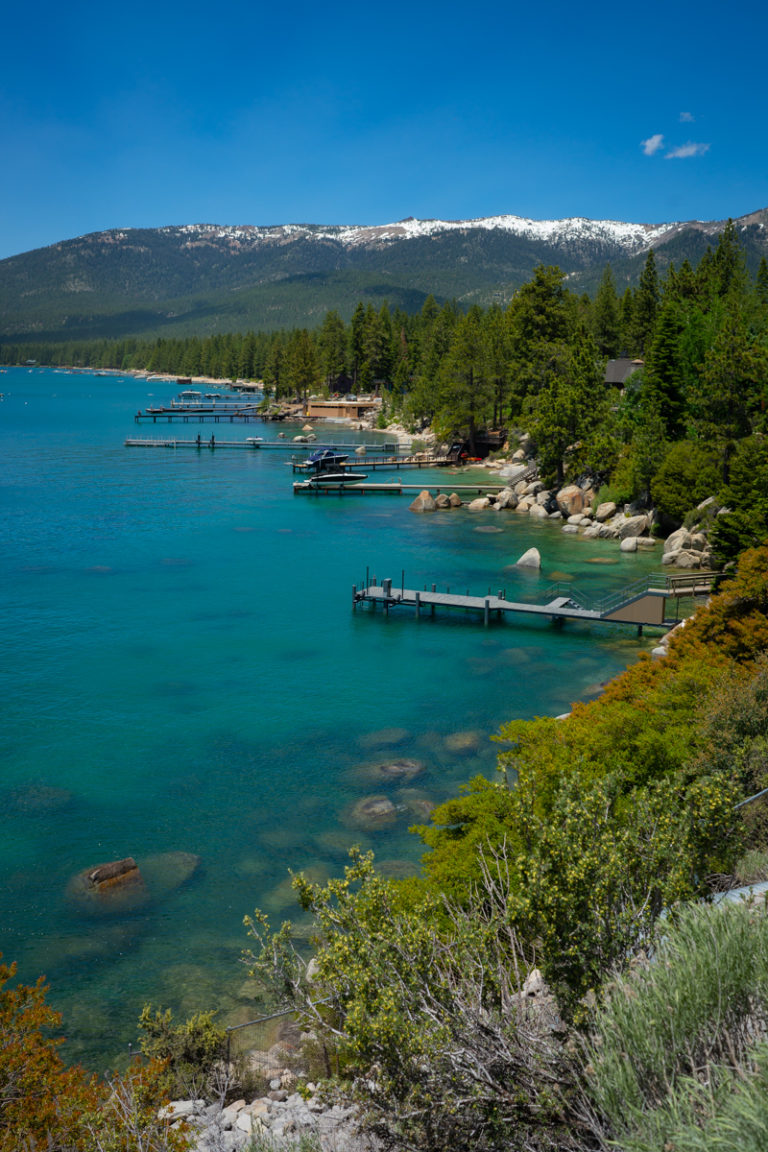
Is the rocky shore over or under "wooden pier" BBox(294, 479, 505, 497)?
under

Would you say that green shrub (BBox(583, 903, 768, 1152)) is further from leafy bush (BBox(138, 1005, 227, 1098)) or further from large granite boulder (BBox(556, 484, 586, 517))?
large granite boulder (BBox(556, 484, 586, 517))

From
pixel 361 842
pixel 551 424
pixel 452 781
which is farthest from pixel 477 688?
pixel 551 424

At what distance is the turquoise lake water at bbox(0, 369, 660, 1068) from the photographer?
19.1 meters

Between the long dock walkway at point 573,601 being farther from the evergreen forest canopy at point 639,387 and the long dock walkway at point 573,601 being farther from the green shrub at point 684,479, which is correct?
the green shrub at point 684,479

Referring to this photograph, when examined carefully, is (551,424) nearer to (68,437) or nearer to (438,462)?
(438,462)

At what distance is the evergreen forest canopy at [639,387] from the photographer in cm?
4969

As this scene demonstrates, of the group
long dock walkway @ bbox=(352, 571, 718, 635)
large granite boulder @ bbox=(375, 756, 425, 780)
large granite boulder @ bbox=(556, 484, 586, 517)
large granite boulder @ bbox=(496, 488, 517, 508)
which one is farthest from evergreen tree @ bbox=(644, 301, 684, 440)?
large granite boulder @ bbox=(375, 756, 425, 780)

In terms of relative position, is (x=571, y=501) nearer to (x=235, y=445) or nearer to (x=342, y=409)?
(x=235, y=445)

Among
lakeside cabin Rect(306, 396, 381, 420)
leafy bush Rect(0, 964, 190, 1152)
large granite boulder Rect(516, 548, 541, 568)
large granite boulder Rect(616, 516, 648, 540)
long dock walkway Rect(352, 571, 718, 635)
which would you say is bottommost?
leafy bush Rect(0, 964, 190, 1152)

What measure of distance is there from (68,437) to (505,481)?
223 ft

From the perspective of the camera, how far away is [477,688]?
33.1 meters

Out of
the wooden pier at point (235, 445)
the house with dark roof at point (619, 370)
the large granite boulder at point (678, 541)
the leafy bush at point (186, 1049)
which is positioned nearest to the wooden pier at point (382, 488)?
the house with dark roof at point (619, 370)

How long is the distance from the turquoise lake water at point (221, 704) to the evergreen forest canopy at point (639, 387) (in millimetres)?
7473

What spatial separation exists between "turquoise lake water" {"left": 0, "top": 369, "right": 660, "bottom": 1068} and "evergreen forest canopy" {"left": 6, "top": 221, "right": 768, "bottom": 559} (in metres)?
7.47
